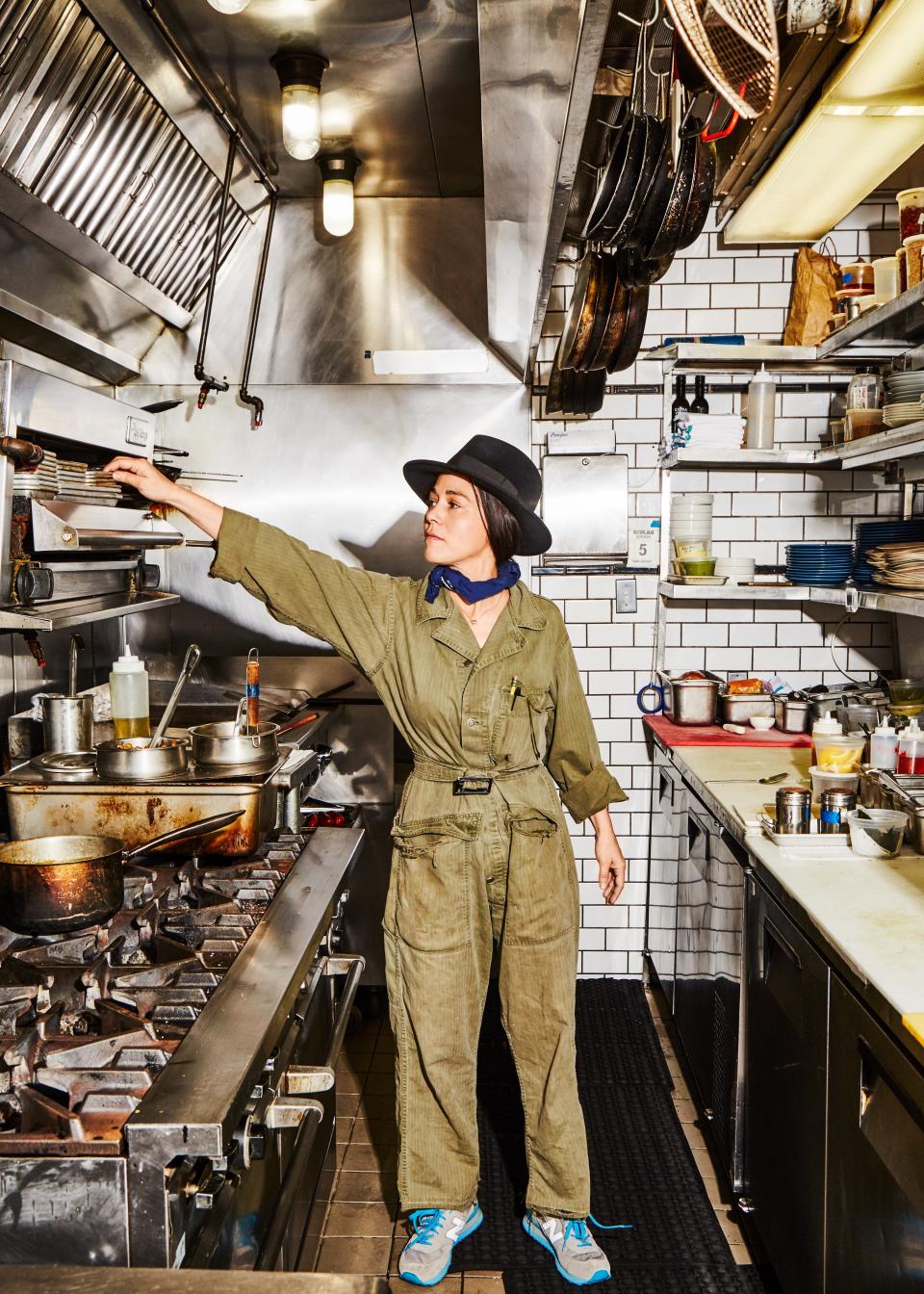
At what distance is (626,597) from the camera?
4.34 m

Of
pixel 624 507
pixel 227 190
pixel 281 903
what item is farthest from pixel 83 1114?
pixel 624 507

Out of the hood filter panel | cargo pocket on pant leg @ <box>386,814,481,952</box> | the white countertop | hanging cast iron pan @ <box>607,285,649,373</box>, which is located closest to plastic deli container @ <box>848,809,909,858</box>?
the white countertop

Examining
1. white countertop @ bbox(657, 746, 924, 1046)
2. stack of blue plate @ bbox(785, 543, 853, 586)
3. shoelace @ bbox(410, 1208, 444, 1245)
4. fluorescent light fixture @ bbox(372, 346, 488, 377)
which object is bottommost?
shoelace @ bbox(410, 1208, 444, 1245)

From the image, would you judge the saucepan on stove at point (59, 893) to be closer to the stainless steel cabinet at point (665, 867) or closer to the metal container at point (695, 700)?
the stainless steel cabinet at point (665, 867)

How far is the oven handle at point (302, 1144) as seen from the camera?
170 centimetres

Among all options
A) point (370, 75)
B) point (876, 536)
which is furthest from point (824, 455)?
point (370, 75)

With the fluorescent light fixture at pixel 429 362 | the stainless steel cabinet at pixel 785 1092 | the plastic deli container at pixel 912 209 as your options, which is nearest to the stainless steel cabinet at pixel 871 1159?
the stainless steel cabinet at pixel 785 1092

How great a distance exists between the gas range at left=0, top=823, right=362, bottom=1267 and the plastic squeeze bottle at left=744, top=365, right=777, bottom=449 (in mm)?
2562

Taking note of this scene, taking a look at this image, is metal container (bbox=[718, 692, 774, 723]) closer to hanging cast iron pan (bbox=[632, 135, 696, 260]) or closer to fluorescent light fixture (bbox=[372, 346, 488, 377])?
fluorescent light fixture (bbox=[372, 346, 488, 377])

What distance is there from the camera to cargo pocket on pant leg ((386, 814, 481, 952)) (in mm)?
2553

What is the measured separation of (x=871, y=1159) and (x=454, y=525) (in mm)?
1619

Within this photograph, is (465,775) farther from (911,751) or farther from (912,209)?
(912,209)

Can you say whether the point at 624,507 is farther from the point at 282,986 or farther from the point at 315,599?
the point at 282,986

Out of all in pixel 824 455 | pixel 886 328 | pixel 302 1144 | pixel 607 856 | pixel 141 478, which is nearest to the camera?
pixel 302 1144
